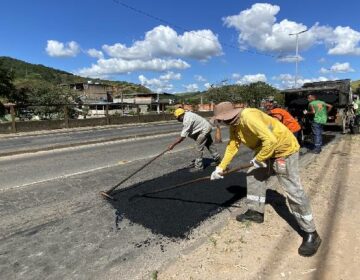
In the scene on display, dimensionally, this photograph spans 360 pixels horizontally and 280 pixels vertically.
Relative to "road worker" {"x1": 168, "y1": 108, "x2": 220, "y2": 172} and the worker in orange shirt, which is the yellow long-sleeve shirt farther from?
the worker in orange shirt

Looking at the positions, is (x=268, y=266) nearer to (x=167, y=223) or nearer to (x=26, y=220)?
(x=167, y=223)

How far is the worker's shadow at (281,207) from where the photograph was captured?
4844 mm

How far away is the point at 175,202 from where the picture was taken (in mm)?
5773

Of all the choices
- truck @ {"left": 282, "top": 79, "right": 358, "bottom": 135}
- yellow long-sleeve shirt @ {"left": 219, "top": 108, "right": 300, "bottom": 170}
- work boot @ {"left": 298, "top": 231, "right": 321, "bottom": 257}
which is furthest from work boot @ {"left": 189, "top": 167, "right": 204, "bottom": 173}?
truck @ {"left": 282, "top": 79, "right": 358, "bottom": 135}

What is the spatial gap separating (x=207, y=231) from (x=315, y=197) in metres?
2.39

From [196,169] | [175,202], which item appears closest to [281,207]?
[175,202]

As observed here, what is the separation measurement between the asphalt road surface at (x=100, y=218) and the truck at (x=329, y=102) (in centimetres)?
782

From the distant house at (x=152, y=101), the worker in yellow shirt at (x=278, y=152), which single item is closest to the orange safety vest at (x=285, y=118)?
the worker in yellow shirt at (x=278, y=152)

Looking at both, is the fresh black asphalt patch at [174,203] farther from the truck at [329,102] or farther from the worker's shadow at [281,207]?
the truck at [329,102]

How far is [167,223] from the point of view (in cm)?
492

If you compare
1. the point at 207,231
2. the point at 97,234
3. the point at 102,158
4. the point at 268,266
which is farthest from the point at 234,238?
the point at 102,158

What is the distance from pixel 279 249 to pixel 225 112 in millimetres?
1654

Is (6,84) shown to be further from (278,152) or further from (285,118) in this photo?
(278,152)

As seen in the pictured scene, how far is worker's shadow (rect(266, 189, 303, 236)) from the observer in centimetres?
484
